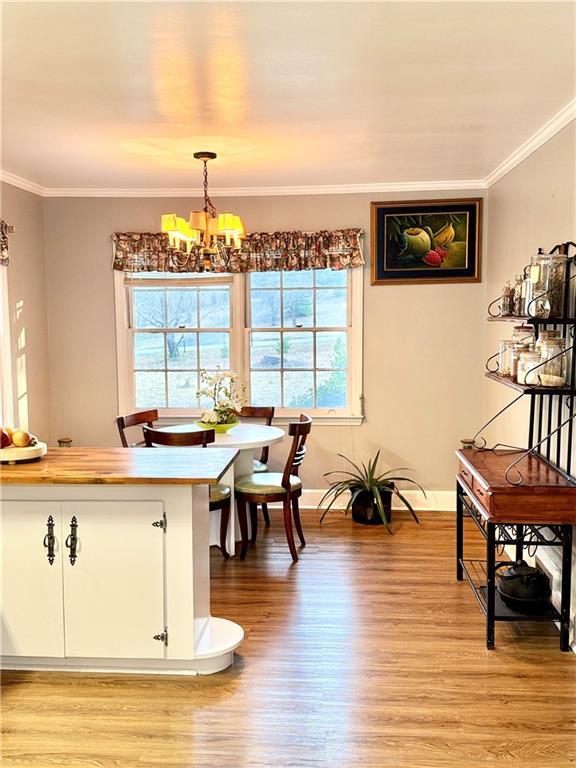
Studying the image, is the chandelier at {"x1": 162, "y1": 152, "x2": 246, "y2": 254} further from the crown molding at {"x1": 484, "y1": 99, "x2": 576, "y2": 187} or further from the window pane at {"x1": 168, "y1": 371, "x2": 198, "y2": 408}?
the crown molding at {"x1": 484, "y1": 99, "x2": 576, "y2": 187}

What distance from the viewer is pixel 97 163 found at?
174 inches

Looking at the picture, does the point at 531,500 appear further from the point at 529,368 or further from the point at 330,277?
the point at 330,277

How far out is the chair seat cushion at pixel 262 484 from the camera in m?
4.30

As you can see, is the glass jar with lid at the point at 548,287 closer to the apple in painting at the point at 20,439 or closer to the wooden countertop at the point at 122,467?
the wooden countertop at the point at 122,467

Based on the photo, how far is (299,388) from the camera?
18.0 feet

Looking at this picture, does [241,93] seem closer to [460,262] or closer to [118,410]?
[460,262]

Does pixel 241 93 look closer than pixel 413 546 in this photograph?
Yes

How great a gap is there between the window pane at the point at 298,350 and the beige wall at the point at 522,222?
4.65 ft

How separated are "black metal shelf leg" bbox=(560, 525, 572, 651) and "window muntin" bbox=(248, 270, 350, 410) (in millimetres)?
2597

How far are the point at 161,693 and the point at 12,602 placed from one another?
75 cm

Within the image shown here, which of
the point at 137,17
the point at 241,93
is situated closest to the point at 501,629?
the point at 241,93

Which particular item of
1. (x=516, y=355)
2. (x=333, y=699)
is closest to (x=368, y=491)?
(x=516, y=355)

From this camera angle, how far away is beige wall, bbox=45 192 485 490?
5.30 metres

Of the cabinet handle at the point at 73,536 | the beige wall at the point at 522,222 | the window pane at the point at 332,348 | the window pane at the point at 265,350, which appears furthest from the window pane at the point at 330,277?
the cabinet handle at the point at 73,536
